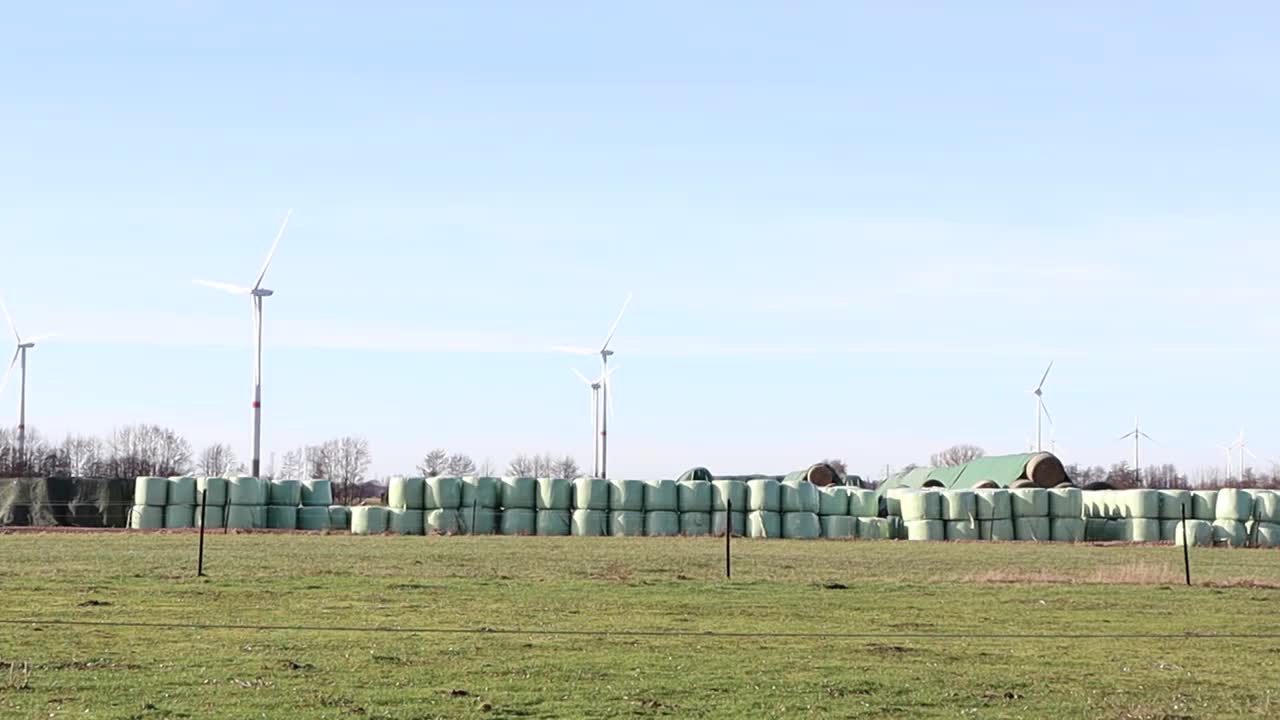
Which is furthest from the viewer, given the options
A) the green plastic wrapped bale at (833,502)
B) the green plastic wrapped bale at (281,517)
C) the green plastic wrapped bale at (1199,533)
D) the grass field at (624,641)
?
the green plastic wrapped bale at (833,502)

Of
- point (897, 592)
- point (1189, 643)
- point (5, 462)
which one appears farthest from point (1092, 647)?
point (5, 462)

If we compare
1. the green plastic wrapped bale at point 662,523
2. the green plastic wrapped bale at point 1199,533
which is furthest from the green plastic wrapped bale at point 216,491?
the green plastic wrapped bale at point 1199,533

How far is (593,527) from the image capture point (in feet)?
167

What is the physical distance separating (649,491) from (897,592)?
2498 cm

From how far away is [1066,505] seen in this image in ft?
171

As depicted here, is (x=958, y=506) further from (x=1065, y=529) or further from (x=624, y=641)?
(x=624, y=641)

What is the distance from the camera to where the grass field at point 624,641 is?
14.0m

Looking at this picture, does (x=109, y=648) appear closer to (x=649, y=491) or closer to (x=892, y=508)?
(x=649, y=491)

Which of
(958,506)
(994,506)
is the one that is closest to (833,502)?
(958,506)

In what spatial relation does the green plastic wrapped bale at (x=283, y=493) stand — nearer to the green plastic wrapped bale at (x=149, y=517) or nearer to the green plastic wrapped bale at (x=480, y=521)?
the green plastic wrapped bale at (x=149, y=517)

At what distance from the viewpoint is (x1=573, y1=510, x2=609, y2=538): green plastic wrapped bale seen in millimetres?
50688

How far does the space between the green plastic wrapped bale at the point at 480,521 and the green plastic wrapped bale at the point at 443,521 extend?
139 millimetres

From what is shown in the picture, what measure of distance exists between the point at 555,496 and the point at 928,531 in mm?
11948

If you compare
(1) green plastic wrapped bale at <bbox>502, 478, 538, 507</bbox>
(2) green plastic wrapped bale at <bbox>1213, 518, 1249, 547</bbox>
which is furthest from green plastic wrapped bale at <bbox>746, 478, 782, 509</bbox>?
(2) green plastic wrapped bale at <bbox>1213, 518, 1249, 547</bbox>
